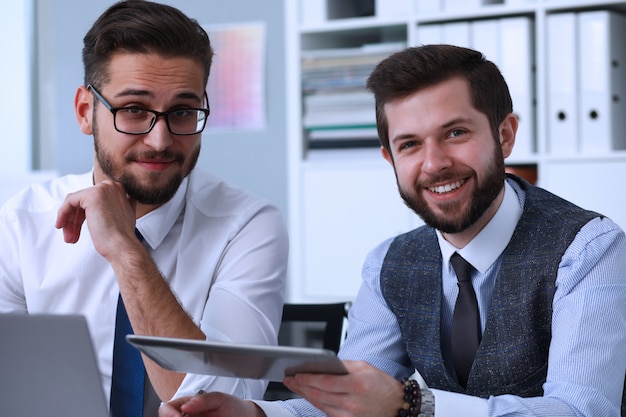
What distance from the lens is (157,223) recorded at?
176 centimetres

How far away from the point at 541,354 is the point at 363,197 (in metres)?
1.52

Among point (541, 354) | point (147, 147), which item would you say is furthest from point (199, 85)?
point (541, 354)

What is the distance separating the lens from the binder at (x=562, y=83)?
8.84ft

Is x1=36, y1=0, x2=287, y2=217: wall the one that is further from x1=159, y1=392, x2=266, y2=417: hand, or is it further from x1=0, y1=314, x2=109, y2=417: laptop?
x1=0, y1=314, x2=109, y2=417: laptop

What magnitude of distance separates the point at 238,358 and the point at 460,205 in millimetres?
622

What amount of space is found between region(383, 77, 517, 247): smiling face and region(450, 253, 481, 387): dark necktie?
8 cm

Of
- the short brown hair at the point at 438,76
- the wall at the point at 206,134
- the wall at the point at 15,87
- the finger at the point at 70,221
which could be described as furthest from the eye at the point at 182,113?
the wall at the point at 15,87

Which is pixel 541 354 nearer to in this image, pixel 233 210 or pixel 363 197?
pixel 233 210

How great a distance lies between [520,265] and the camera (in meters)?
1.52

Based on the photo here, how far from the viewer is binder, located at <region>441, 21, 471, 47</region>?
2.81 meters

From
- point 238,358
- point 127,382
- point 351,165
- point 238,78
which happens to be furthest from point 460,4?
point 238,358

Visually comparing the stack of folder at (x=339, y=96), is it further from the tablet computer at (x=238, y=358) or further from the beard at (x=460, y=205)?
the tablet computer at (x=238, y=358)

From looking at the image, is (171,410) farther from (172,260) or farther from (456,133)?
(456,133)

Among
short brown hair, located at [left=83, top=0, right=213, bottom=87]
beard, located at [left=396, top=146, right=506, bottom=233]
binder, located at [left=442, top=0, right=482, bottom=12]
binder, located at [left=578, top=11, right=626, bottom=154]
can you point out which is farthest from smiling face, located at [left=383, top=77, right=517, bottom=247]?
binder, located at [left=442, top=0, right=482, bottom=12]
